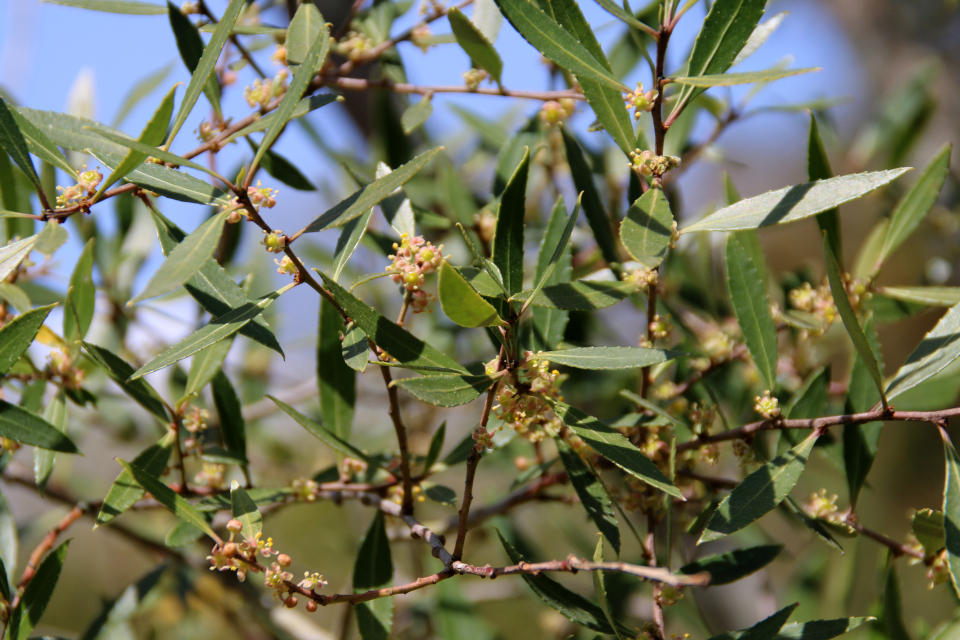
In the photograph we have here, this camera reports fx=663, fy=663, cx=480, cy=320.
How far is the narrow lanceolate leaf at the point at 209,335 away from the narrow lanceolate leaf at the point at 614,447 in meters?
0.27

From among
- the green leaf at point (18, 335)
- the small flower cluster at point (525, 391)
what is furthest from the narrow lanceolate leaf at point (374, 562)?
the green leaf at point (18, 335)

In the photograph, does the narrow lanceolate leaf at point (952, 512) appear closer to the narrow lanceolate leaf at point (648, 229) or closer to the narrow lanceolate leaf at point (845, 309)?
the narrow lanceolate leaf at point (845, 309)

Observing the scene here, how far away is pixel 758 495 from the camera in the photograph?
604mm

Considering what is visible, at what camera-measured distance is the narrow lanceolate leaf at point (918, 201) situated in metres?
0.84

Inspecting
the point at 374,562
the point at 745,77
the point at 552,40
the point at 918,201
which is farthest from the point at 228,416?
the point at 918,201

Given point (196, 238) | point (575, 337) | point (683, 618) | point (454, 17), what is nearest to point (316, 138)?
point (575, 337)

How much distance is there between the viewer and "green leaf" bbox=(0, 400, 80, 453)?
2.04 ft

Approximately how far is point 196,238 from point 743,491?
0.52 metres

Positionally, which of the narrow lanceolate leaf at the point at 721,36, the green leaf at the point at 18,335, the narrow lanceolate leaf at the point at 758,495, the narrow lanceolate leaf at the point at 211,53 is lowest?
the narrow lanceolate leaf at the point at 758,495

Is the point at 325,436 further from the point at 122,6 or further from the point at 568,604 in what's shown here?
the point at 122,6

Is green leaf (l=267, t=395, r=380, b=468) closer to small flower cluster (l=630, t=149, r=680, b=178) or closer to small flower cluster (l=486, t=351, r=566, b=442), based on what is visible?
small flower cluster (l=486, t=351, r=566, b=442)

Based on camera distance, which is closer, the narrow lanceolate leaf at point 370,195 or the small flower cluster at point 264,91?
the narrow lanceolate leaf at point 370,195

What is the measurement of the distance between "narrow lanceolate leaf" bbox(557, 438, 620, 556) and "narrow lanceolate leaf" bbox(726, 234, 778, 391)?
0.70 feet

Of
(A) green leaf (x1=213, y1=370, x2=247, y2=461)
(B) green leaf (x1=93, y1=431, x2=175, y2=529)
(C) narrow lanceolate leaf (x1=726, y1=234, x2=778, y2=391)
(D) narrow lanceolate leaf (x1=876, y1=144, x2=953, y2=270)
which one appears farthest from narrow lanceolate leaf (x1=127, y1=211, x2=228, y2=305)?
(D) narrow lanceolate leaf (x1=876, y1=144, x2=953, y2=270)
